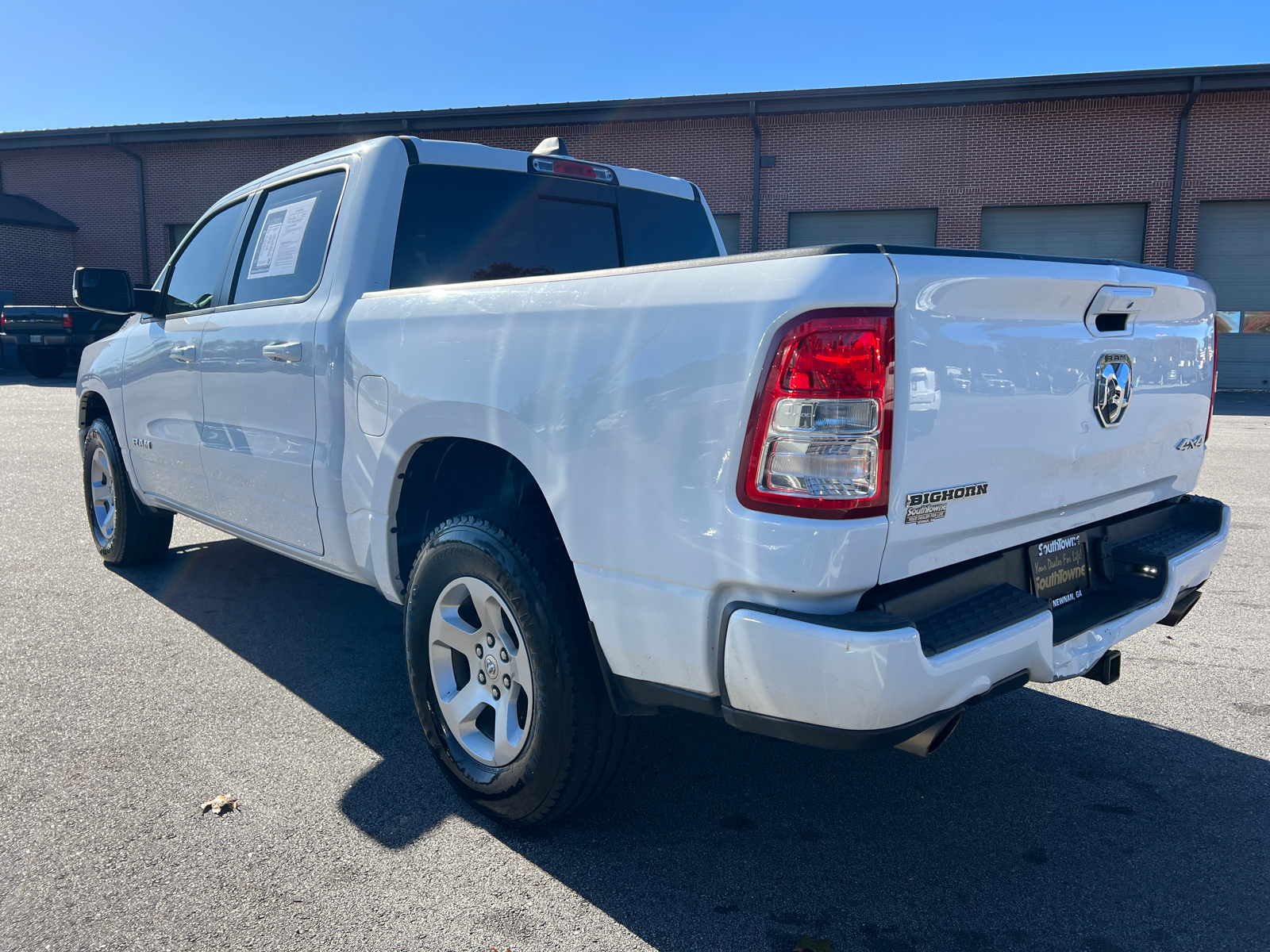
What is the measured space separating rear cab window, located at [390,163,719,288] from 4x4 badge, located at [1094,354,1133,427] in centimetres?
213

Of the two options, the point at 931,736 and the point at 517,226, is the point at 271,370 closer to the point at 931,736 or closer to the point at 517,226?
the point at 517,226

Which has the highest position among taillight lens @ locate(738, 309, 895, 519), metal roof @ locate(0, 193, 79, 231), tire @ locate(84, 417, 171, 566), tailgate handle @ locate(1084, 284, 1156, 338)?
metal roof @ locate(0, 193, 79, 231)

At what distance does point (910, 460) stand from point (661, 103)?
77.8 feet

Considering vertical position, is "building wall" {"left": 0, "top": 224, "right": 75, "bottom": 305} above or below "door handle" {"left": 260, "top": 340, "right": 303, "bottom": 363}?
above

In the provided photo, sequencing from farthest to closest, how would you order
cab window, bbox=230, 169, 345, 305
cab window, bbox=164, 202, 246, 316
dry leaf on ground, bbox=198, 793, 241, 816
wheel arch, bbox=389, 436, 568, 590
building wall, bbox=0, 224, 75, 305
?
building wall, bbox=0, 224, 75, 305 → cab window, bbox=164, 202, 246, 316 → cab window, bbox=230, 169, 345, 305 → wheel arch, bbox=389, 436, 568, 590 → dry leaf on ground, bbox=198, 793, 241, 816

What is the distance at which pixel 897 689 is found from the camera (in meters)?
1.91

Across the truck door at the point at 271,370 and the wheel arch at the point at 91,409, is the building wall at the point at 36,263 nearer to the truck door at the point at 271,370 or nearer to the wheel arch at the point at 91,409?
the wheel arch at the point at 91,409

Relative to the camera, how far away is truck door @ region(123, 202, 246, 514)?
14.1 ft

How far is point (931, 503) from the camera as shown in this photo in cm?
205

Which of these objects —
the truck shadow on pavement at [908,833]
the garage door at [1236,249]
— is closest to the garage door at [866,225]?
the garage door at [1236,249]

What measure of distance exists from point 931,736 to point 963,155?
2290 centimetres

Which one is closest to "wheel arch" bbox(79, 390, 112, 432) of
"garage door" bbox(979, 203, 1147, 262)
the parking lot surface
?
the parking lot surface

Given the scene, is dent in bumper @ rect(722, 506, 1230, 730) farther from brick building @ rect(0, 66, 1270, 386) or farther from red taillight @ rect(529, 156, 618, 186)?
brick building @ rect(0, 66, 1270, 386)

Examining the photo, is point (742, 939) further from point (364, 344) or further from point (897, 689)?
point (364, 344)
